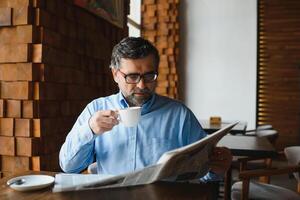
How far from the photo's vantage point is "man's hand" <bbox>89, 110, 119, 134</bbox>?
116cm

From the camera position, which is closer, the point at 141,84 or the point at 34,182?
the point at 34,182

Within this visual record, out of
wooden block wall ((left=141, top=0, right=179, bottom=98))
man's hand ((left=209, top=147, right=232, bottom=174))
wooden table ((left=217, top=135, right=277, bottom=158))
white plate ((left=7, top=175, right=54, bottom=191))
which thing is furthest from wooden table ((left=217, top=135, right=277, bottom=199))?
wooden block wall ((left=141, top=0, right=179, bottom=98))

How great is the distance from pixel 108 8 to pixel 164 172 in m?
2.19

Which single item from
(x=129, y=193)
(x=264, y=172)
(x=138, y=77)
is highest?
(x=138, y=77)

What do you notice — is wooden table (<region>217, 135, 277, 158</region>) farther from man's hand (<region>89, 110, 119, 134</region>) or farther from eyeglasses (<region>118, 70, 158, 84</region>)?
man's hand (<region>89, 110, 119, 134</region>)

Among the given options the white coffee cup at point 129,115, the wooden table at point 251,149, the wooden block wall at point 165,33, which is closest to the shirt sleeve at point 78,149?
the white coffee cup at point 129,115

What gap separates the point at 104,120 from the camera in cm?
117

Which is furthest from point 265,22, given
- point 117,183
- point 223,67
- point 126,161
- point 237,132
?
point 117,183

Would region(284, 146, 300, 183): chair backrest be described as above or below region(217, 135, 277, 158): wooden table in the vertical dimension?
below

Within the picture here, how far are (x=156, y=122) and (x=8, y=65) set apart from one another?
0.99 metres

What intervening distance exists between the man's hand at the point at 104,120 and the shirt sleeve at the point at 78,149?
62mm

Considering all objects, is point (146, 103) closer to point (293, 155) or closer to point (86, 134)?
point (86, 134)

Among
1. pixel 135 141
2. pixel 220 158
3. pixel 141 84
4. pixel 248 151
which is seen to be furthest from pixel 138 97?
pixel 248 151

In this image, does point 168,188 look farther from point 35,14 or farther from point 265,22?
point 265,22
